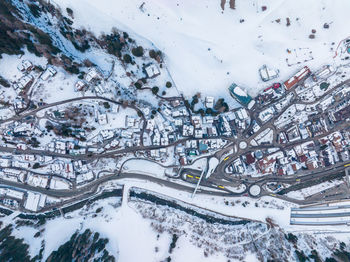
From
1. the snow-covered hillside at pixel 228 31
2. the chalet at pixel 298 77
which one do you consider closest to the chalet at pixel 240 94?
the snow-covered hillside at pixel 228 31

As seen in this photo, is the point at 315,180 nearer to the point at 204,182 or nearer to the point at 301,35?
the point at 204,182

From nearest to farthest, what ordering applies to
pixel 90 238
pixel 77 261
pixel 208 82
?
pixel 77 261 → pixel 90 238 → pixel 208 82

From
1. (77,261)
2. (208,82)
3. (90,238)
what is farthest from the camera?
(208,82)

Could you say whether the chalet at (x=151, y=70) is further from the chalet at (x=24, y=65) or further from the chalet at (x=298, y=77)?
the chalet at (x=298, y=77)

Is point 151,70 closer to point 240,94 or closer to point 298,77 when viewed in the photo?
point 240,94

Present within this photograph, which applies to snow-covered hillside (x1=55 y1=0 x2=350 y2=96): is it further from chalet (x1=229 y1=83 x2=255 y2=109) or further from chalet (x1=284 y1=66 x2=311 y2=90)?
chalet (x1=229 y1=83 x2=255 y2=109)

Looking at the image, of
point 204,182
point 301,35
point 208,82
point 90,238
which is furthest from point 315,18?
point 90,238
